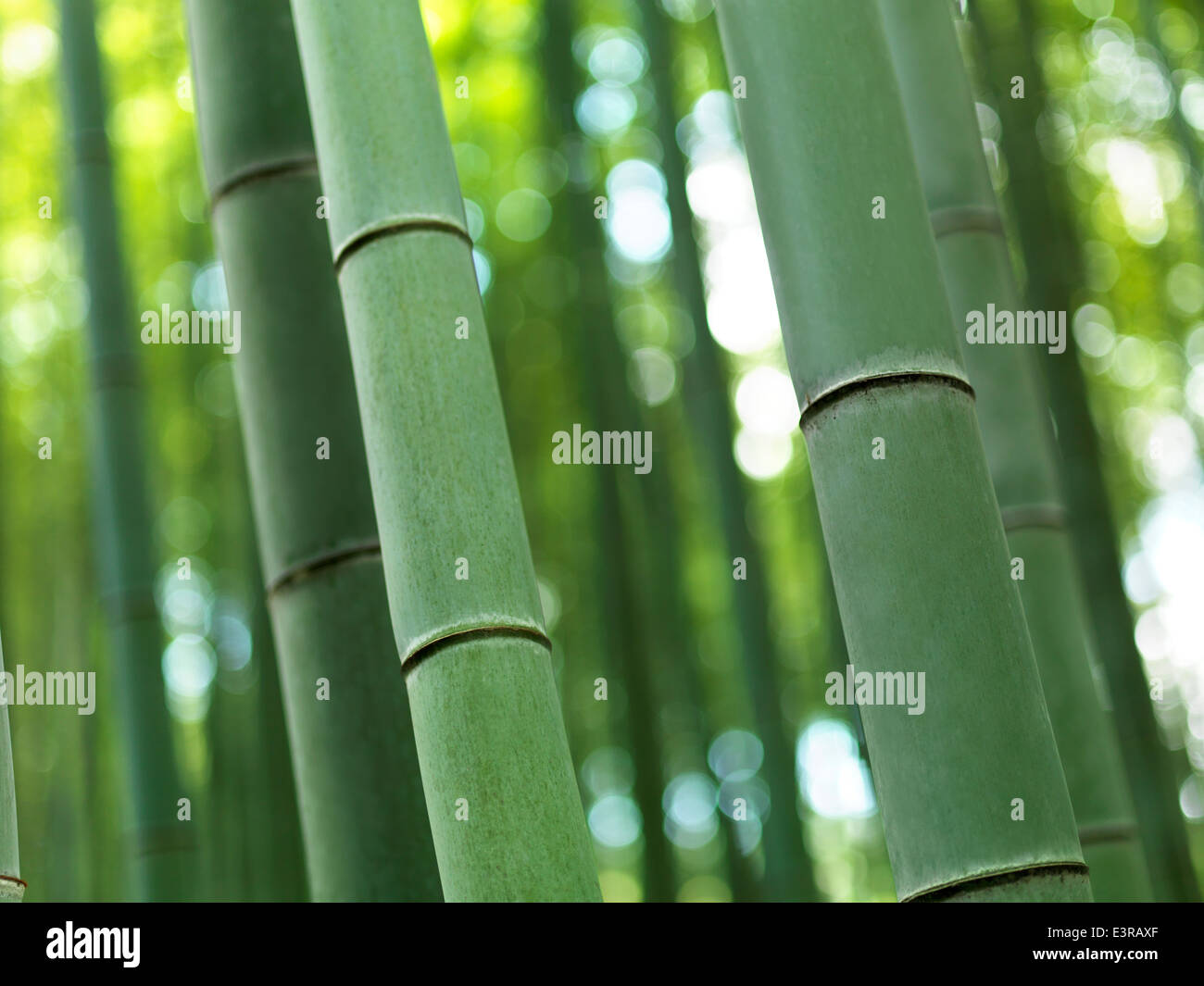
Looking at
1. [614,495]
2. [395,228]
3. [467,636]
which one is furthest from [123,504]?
[467,636]

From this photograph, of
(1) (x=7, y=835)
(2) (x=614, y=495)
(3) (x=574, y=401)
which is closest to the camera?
(1) (x=7, y=835)

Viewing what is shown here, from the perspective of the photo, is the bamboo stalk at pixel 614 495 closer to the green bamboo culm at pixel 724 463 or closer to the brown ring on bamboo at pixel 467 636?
the green bamboo culm at pixel 724 463

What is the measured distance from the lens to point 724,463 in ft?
13.1

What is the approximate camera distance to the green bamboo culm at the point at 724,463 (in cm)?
396

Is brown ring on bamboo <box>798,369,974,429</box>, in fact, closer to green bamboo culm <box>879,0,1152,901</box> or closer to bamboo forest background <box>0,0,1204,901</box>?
green bamboo culm <box>879,0,1152,901</box>

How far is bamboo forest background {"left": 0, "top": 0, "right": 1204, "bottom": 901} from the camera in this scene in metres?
5.11

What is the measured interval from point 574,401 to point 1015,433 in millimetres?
4763

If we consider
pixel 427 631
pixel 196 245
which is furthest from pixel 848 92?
pixel 196 245

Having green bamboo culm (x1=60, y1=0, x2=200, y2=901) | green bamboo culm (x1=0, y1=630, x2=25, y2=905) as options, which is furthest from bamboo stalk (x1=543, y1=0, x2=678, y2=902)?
green bamboo culm (x1=0, y1=630, x2=25, y2=905)

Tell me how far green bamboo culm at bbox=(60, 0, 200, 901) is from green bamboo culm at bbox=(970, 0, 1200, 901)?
7.36 feet

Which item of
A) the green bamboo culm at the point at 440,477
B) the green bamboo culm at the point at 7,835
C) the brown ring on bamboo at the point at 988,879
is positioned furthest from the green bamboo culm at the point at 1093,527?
the green bamboo culm at the point at 7,835

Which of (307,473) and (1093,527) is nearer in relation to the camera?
(307,473)

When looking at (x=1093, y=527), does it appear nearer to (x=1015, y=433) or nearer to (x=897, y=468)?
(x=1015, y=433)

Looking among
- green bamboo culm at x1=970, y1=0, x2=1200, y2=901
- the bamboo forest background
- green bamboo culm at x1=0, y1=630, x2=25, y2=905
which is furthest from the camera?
the bamboo forest background
